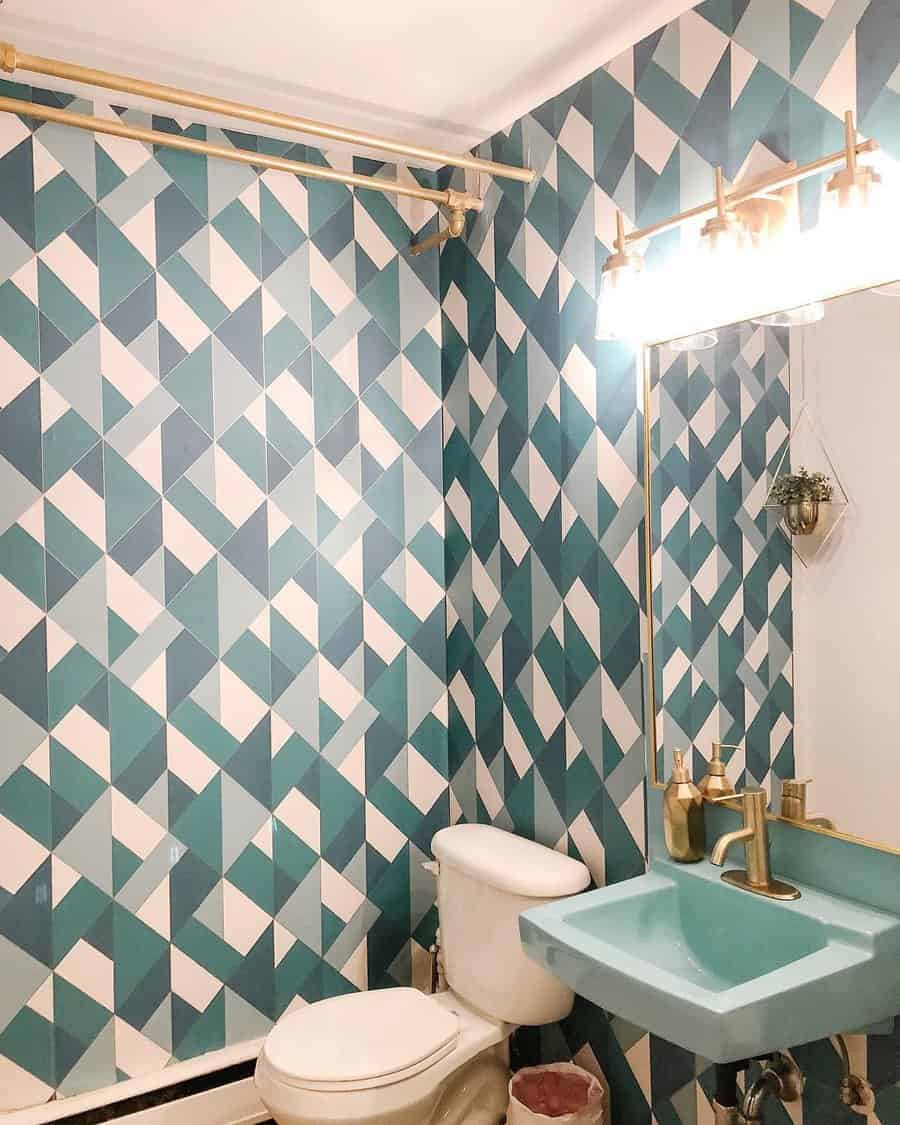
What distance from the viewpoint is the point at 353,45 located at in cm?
207

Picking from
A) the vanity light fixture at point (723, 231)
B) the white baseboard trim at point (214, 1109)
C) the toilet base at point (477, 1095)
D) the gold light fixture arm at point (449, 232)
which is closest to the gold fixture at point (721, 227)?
the vanity light fixture at point (723, 231)

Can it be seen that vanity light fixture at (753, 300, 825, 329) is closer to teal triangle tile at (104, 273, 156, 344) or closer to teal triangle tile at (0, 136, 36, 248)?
teal triangle tile at (104, 273, 156, 344)

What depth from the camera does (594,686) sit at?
2.24 meters

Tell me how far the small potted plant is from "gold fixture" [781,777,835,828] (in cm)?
44

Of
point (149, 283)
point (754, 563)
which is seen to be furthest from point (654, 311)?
point (149, 283)

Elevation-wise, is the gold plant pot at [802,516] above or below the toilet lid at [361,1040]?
above

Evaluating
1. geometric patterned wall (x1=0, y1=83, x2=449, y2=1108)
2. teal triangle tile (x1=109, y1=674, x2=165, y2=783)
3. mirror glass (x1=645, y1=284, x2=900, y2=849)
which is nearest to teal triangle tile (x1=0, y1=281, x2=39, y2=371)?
geometric patterned wall (x1=0, y1=83, x2=449, y2=1108)

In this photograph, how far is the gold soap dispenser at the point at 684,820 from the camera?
76.9 inches

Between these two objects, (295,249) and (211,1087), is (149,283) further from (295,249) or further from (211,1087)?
(211,1087)

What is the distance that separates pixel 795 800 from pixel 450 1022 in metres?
0.91

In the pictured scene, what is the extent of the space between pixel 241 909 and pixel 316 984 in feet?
0.96

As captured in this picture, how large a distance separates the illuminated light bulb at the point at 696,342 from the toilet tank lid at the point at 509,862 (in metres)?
1.10

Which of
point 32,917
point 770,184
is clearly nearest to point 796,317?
point 770,184

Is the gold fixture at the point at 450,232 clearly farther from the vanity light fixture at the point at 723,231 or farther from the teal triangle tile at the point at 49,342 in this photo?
the teal triangle tile at the point at 49,342
